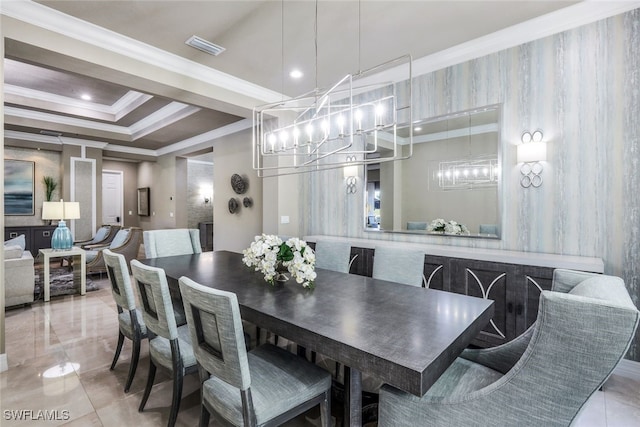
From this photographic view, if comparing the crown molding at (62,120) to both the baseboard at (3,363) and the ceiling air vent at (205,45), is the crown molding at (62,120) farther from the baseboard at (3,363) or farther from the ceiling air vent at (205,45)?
the baseboard at (3,363)

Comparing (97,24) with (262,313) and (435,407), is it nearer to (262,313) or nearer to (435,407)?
(262,313)

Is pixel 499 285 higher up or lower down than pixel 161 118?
lower down

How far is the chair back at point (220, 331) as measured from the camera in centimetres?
129

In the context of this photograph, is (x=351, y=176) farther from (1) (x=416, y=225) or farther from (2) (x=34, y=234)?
(2) (x=34, y=234)

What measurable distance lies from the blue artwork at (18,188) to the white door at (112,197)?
228 cm

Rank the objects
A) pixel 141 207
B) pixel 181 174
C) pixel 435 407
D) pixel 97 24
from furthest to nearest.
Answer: pixel 141 207
pixel 181 174
pixel 97 24
pixel 435 407

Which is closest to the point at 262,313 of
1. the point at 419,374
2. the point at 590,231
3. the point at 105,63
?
the point at 419,374

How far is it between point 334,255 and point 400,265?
26.2 inches

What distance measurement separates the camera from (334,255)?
118 inches

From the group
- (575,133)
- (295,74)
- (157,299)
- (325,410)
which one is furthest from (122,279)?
(575,133)

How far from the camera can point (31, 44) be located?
8.66 feet

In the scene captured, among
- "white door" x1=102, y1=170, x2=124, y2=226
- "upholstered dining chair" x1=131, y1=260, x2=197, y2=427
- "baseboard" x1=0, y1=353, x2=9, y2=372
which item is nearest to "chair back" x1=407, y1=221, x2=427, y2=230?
"upholstered dining chair" x1=131, y1=260, x2=197, y2=427

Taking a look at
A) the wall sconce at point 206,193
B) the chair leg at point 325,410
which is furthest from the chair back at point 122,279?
the wall sconce at point 206,193

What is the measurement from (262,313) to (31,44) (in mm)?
3075
